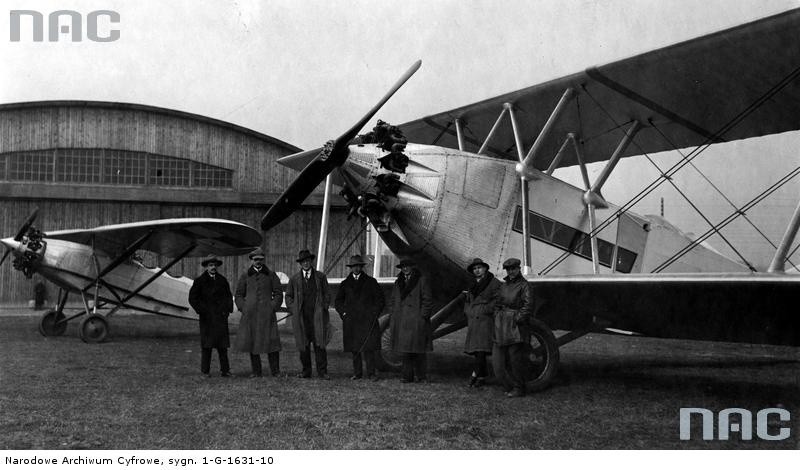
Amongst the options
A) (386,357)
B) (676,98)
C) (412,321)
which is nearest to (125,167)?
(386,357)

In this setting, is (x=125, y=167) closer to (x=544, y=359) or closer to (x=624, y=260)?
(x=624, y=260)

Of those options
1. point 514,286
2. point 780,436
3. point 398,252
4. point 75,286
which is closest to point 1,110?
point 75,286

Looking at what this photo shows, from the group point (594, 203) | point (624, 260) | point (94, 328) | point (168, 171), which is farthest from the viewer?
point (168, 171)

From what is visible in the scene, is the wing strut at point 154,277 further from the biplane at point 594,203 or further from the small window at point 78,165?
the small window at point 78,165

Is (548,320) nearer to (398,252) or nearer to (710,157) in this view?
(398,252)

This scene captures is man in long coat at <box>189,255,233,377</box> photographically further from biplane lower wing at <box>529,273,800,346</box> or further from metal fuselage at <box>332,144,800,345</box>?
biplane lower wing at <box>529,273,800,346</box>

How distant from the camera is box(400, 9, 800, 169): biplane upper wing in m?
6.75

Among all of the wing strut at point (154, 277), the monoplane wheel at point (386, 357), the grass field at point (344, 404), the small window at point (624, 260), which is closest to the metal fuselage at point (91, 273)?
the wing strut at point (154, 277)

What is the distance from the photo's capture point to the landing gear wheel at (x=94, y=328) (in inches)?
460

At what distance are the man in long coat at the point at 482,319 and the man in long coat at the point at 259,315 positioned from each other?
238cm

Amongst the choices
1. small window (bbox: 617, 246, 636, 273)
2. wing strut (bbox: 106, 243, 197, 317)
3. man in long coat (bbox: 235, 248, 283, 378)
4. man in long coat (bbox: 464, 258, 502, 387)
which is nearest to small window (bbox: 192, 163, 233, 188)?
wing strut (bbox: 106, 243, 197, 317)

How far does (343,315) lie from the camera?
8242 mm

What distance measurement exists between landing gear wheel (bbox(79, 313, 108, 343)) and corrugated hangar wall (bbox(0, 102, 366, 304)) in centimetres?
871

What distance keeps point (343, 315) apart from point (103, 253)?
23.5 ft
